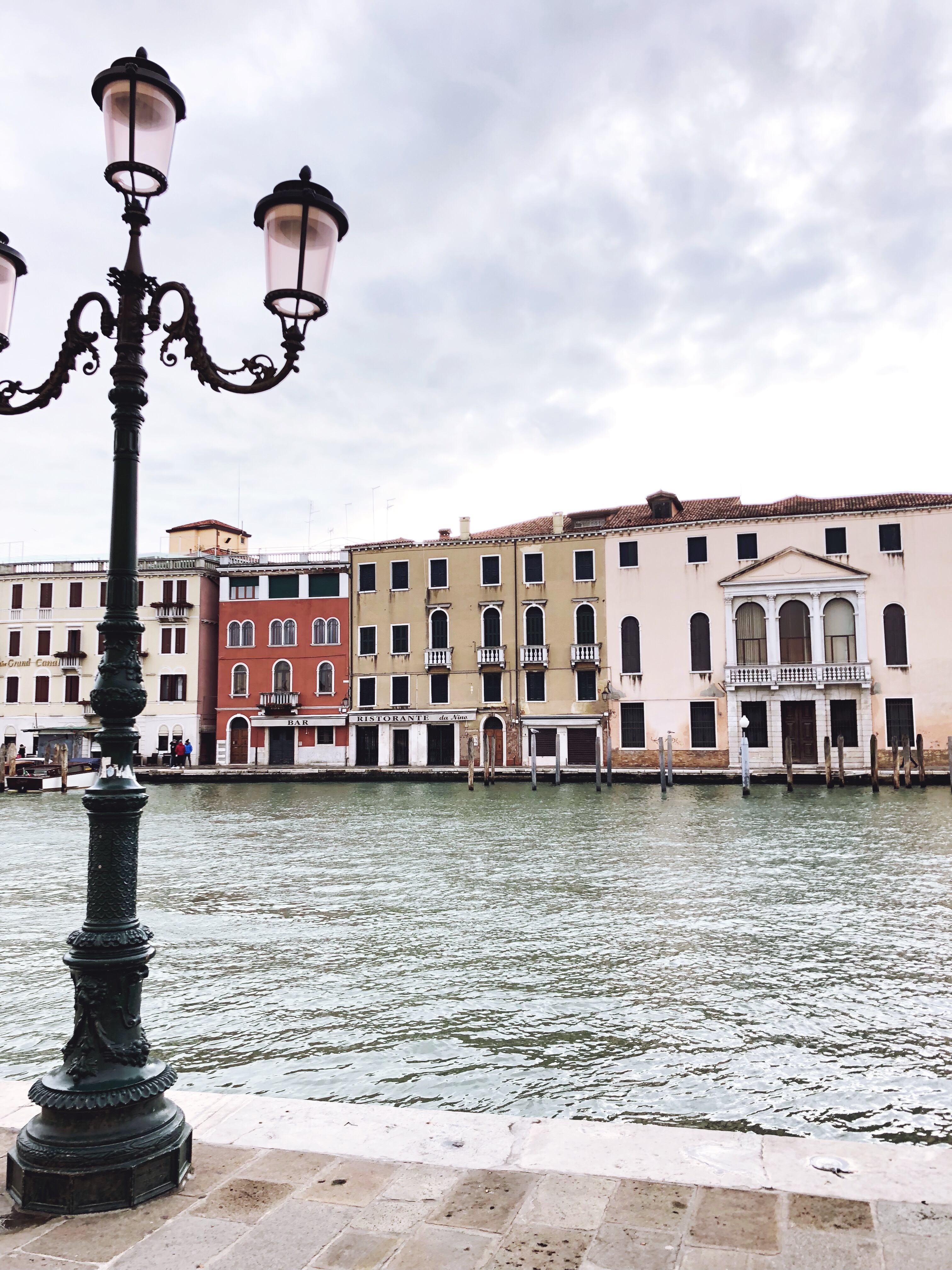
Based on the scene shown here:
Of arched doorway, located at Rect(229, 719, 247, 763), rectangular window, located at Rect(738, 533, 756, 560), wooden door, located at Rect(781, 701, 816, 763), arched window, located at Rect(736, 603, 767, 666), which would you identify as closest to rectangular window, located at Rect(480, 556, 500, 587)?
rectangular window, located at Rect(738, 533, 756, 560)

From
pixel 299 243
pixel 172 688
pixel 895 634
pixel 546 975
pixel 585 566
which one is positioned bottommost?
pixel 546 975

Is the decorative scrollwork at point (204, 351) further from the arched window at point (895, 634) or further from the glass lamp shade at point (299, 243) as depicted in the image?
the arched window at point (895, 634)

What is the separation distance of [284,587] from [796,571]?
19.6 metres

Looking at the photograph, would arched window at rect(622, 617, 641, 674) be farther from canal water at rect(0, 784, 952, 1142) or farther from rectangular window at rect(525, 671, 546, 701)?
canal water at rect(0, 784, 952, 1142)

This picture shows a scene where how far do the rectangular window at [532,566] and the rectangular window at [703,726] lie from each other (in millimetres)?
7401

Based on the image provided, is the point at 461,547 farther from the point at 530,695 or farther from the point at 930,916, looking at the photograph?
the point at 930,916

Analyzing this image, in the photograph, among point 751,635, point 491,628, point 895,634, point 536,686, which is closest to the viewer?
point 895,634

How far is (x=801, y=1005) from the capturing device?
6.54m

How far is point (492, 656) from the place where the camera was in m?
36.4

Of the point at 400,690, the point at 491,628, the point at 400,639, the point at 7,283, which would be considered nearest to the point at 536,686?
the point at 491,628

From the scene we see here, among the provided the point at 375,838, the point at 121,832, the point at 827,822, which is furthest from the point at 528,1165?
the point at 827,822

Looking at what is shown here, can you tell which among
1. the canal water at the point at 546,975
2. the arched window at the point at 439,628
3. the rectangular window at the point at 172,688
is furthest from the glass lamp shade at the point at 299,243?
the rectangular window at the point at 172,688

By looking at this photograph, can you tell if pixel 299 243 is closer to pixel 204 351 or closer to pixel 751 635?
pixel 204 351

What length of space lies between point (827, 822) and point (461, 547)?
20.9m
